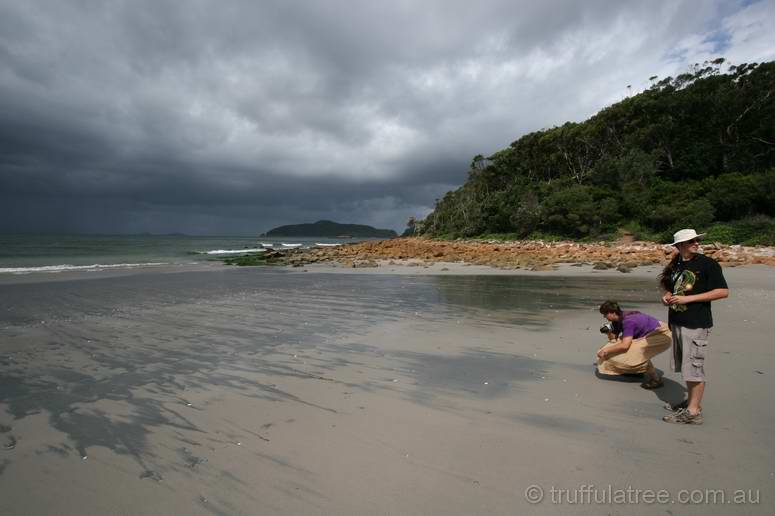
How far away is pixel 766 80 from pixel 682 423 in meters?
47.5

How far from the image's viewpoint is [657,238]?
26406 mm

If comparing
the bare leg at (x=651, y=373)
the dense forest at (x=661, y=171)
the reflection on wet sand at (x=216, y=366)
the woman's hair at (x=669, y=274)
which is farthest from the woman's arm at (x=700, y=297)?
the dense forest at (x=661, y=171)

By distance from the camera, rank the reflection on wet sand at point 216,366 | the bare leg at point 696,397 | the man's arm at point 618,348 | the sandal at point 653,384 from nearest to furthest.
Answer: the reflection on wet sand at point 216,366 < the bare leg at point 696,397 < the sandal at point 653,384 < the man's arm at point 618,348

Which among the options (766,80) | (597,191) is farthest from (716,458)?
(766,80)

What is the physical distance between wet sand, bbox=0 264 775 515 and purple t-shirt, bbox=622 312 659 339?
22.5 inches

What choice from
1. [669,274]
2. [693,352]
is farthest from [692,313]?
[669,274]

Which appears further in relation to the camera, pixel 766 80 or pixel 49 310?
pixel 766 80

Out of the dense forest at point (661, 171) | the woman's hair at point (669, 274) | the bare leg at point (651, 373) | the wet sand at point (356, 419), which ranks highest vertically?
the dense forest at point (661, 171)

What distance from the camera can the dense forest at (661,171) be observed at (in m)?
26.1

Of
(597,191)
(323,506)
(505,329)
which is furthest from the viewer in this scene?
(597,191)

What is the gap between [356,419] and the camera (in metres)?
3.64

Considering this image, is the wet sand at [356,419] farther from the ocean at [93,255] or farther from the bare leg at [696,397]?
the ocean at [93,255]

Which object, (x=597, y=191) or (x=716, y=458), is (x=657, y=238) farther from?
(x=716, y=458)

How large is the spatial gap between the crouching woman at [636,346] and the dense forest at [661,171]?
76.0 ft
